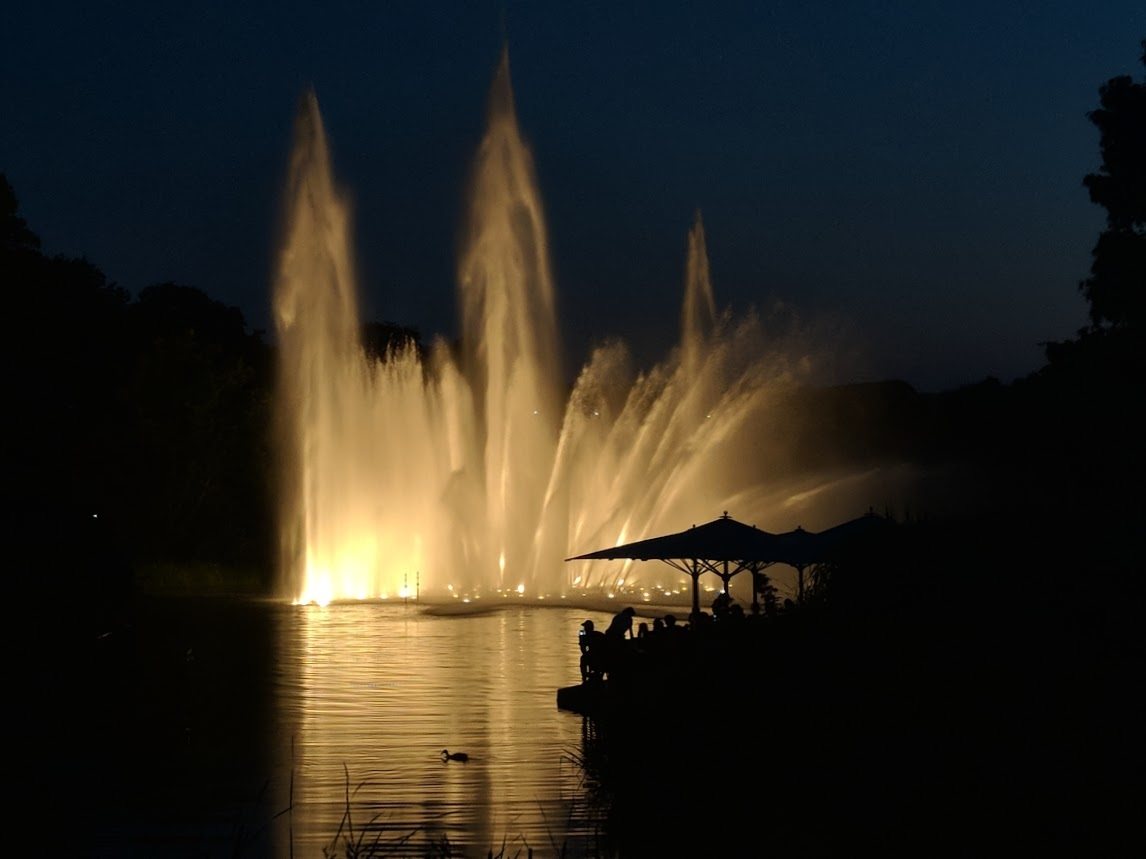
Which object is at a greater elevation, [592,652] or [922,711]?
[592,652]

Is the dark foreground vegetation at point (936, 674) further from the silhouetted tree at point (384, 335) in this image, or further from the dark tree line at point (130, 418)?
the silhouetted tree at point (384, 335)

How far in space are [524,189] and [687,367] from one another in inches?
342

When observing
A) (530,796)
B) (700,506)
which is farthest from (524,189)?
(530,796)

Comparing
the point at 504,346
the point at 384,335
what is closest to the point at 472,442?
the point at 504,346

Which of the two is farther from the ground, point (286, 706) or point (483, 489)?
point (483, 489)

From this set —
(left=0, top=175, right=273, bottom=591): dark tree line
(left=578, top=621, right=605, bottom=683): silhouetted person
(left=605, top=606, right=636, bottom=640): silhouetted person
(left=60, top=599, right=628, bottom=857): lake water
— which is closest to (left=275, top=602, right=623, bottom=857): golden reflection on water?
(left=60, top=599, right=628, bottom=857): lake water

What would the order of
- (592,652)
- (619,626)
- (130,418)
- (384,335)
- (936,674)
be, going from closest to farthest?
(936,674), (592,652), (619,626), (130,418), (384,335)

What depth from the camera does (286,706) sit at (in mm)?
21266

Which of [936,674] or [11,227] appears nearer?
[936,674]

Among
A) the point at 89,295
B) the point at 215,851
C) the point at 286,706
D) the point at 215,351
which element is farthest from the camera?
the point at 215,351

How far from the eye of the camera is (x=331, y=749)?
17.2 metres

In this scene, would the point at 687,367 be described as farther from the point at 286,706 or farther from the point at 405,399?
the point at 286,706

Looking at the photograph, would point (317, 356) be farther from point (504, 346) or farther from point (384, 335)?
point (384, 335)

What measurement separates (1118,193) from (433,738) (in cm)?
2618
